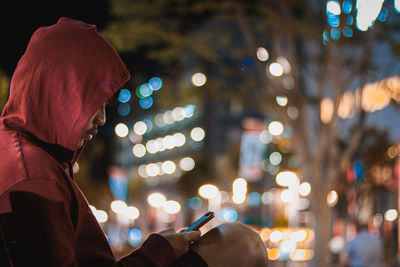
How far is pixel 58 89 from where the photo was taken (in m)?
1.63

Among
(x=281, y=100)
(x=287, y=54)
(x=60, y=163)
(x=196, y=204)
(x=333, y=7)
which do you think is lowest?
(x=196, y=204)

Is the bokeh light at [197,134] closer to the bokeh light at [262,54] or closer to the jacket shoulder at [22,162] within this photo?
the bokeh light at [262,54]

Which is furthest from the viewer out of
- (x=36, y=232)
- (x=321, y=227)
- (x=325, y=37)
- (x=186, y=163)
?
(x=186, y=163)

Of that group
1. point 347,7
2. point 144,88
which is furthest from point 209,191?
point 347,7

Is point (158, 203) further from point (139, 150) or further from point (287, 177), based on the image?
point (287, 177)

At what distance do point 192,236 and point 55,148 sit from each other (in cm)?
53

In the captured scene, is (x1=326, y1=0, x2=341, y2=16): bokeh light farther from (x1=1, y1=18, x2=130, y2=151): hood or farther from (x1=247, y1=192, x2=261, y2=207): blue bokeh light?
(x1=247, y1=192, x2=261, y2=207): blue bokeh light

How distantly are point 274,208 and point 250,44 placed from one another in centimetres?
2999

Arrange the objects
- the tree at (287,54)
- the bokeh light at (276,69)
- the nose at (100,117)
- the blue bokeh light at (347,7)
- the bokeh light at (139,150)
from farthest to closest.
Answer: the bokeh light at (139,150) < the bokeh light at (276,69) < the tree at (287,54) < the blue bokeh light at (347,7) < the nose at (100,117)

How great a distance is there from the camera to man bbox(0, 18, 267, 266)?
1.46 meters

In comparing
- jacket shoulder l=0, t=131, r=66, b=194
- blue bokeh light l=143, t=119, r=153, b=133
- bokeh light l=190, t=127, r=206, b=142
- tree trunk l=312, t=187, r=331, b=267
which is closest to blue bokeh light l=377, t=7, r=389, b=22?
tree trunk l=312, t=187, r=331, b=267

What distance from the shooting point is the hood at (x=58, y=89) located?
1.63 m

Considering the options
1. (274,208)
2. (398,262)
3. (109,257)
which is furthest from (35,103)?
(274,208)

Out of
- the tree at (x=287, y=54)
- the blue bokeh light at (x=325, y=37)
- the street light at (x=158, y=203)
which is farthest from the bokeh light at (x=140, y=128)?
the blue bokeh light at (x=325, y=37)
